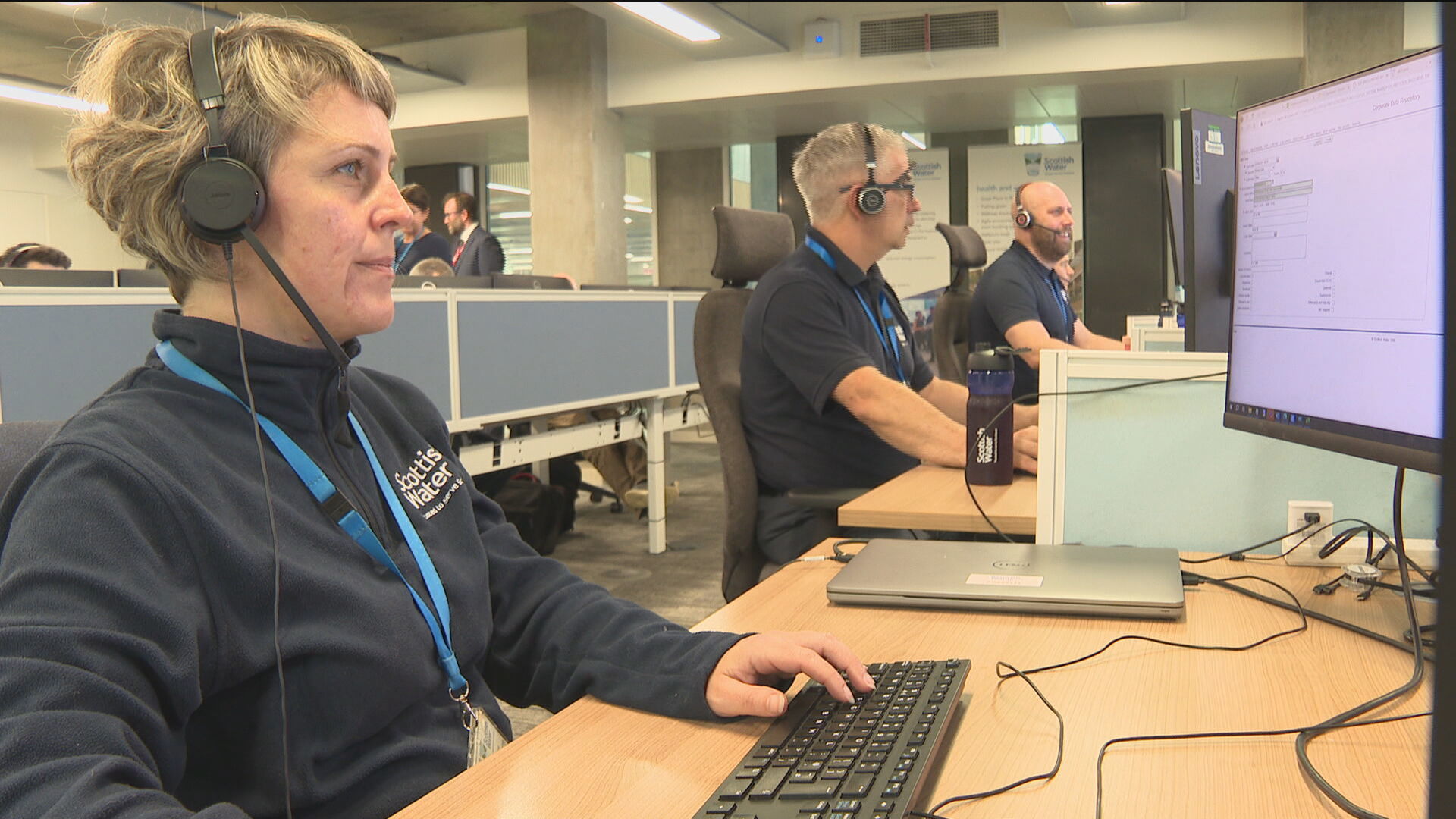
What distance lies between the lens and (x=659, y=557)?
13.5 ft

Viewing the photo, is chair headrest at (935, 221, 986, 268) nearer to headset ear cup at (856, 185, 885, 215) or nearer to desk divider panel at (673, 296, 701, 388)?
desk divider panel at (673, 296, 701, 388)

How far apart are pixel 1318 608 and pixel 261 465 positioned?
995 millimetres

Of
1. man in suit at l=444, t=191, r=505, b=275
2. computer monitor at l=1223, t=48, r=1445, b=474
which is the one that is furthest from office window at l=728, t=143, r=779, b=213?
computer monitor at l=1223, t=48, r=1445, b=474

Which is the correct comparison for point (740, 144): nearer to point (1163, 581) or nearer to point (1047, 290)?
point (1047, 290)

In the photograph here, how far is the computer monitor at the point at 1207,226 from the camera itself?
146 cm

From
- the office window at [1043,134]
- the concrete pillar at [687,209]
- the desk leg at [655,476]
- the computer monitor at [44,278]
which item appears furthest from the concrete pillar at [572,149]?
the computer monitor at [44,278]

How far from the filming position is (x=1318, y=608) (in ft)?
3.53

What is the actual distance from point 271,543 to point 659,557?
133 inches

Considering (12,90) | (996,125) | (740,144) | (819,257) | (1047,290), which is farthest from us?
(740,144)

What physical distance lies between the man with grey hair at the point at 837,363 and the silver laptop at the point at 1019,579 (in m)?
0.62

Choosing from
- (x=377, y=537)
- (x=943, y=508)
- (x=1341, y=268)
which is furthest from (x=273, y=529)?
(x=943, y=508)

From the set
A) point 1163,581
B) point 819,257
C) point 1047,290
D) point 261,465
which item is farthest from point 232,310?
point 1047,290

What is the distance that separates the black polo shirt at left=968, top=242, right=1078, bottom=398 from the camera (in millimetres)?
3469

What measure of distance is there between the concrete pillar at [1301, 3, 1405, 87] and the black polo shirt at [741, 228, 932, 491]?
19.1 feet
